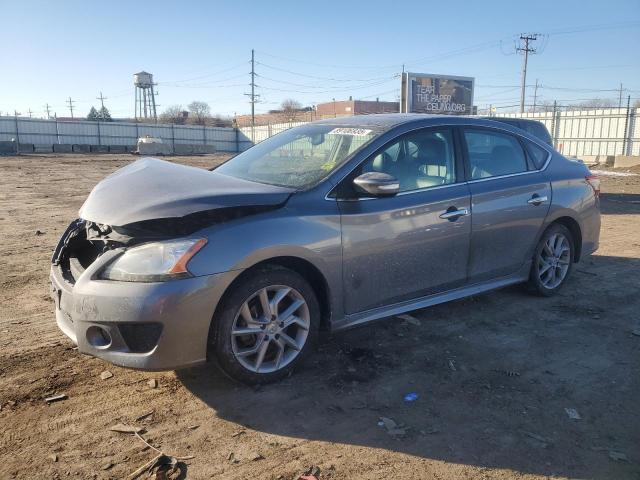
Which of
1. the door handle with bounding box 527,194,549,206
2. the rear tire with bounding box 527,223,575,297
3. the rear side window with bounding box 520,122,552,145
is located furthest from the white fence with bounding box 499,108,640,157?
the door handle with bounding box 527,194,549,206

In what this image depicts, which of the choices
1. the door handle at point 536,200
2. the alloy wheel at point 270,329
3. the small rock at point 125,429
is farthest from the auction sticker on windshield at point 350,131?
the small rock at point 125,429

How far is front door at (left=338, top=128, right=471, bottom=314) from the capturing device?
12.1ft

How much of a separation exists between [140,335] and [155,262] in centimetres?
42

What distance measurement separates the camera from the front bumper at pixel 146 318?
115 inches

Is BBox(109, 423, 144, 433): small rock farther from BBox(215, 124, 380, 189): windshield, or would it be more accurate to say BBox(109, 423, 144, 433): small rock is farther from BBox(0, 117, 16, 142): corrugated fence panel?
BBox(0, 117, 16, 142): corrugated fence panel

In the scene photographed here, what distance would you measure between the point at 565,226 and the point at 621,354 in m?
1.70

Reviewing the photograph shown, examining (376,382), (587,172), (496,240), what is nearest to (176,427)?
(376,382)

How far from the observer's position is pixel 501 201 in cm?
457

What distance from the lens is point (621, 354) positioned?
13.1ft

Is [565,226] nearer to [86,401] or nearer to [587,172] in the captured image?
[587,172]

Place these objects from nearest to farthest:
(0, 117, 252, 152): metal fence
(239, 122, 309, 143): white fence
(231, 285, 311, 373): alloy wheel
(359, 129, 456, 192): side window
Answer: (231, 285, 311, 373): alloy wheel → (359, 129, 456, 192): side window → (0, 117, 252, 152): metal fence → (239, 122, 309, 143): white fence

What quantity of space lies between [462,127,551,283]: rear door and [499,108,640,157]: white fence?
990 inches

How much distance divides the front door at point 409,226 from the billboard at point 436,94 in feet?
68.7

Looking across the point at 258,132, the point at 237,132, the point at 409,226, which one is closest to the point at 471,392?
the point at 409,226
